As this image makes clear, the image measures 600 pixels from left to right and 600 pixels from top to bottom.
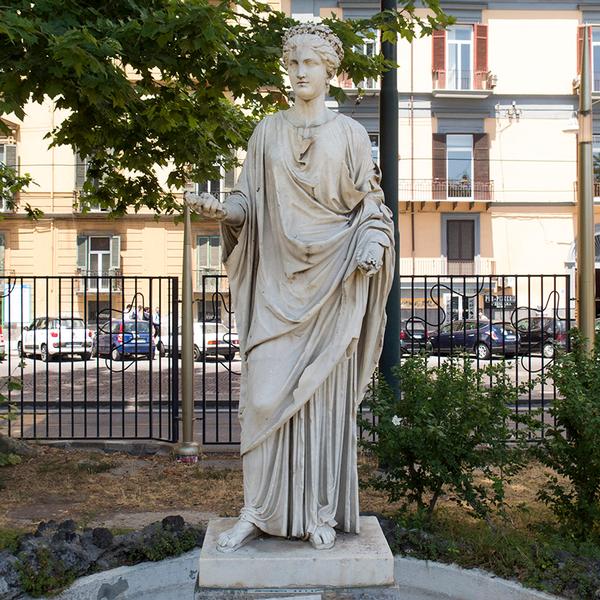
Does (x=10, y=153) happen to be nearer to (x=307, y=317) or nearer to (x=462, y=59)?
(x=462, y=59)

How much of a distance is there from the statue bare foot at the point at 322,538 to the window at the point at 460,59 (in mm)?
29448

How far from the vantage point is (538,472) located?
802 centimetres

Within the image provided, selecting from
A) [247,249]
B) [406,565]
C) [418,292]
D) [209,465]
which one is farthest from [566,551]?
[418,292]

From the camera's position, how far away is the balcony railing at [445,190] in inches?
1204

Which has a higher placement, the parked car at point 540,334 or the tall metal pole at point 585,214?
the tall metal pole at point 585,214

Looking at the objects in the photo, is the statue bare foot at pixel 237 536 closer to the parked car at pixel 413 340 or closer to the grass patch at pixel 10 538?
the grass patch at pixel 10 538

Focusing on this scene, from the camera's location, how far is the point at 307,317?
3398 mm

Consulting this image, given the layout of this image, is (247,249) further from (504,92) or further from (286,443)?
(504,92)

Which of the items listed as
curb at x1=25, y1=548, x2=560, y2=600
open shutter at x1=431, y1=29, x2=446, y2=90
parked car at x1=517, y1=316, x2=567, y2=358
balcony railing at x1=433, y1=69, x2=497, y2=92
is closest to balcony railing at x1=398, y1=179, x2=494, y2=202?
balcony railing at x1=433, y1=69, x2=497, y2=92

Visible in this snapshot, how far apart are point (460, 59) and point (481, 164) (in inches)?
169

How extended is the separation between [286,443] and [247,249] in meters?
0.92

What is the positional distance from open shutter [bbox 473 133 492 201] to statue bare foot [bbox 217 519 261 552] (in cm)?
2897

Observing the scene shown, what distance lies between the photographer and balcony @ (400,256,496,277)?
30.7 m

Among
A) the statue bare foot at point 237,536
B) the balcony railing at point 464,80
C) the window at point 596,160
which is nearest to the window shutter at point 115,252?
the balcony railing at point 464,80
